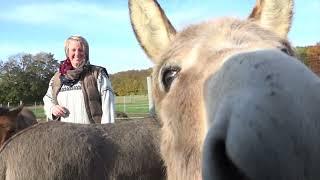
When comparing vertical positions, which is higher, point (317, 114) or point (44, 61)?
point (44, 61)

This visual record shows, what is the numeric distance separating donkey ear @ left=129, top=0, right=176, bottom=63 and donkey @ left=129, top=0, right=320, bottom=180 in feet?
A: 1.74

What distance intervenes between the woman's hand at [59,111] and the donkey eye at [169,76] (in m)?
3.78

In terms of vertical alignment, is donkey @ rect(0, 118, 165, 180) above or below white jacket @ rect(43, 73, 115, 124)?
below

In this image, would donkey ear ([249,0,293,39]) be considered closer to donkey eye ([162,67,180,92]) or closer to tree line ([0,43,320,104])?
donkey eye ([162,67,180,92])

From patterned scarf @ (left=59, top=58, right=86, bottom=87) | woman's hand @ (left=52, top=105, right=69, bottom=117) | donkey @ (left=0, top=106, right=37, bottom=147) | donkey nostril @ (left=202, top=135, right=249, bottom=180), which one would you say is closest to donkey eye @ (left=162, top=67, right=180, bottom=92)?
donkey nostril @ (left=202, top=135, right=249, bottom=180)

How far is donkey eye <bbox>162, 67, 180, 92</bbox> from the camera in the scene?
2.68 meters

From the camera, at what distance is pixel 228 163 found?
1.63 meters

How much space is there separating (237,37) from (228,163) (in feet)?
3.29

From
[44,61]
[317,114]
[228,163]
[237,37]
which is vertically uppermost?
[44,61]

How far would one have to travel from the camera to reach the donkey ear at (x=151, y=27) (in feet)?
11.5

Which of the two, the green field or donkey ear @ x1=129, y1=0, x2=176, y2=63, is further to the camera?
the green field

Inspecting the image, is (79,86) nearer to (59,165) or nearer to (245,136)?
(59,165)

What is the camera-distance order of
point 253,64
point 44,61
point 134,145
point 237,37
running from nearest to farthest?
point 253,64 → point 237,37 → point 134,145 → point 44,61

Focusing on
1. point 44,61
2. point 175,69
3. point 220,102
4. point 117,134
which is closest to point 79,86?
point 117,134
